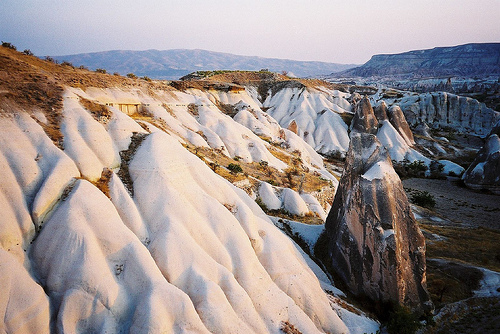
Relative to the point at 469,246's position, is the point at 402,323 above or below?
above

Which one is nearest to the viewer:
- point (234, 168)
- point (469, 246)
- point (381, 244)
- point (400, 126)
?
point (381, 244)

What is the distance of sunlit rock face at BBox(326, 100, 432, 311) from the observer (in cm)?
1805

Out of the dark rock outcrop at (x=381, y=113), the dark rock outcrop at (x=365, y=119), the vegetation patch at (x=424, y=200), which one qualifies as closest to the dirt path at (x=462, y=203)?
the vegetation patch at (x=424, y=200)

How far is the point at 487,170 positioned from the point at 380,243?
4400 cm

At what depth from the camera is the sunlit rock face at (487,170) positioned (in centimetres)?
4784

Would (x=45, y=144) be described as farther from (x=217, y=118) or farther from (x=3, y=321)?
(x=217, y=118)

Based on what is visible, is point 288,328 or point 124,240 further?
point 288,328

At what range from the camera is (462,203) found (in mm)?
44844

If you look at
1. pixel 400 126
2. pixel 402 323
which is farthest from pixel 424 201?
pixel 402 323

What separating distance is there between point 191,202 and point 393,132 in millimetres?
60826

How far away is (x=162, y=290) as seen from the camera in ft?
42.8

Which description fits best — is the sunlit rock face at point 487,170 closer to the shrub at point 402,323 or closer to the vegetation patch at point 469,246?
the vegetation patch at point 469,246

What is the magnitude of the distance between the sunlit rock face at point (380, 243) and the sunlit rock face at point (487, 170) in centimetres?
4017

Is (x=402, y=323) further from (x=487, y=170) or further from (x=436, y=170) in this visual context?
(x=436, y=170)
